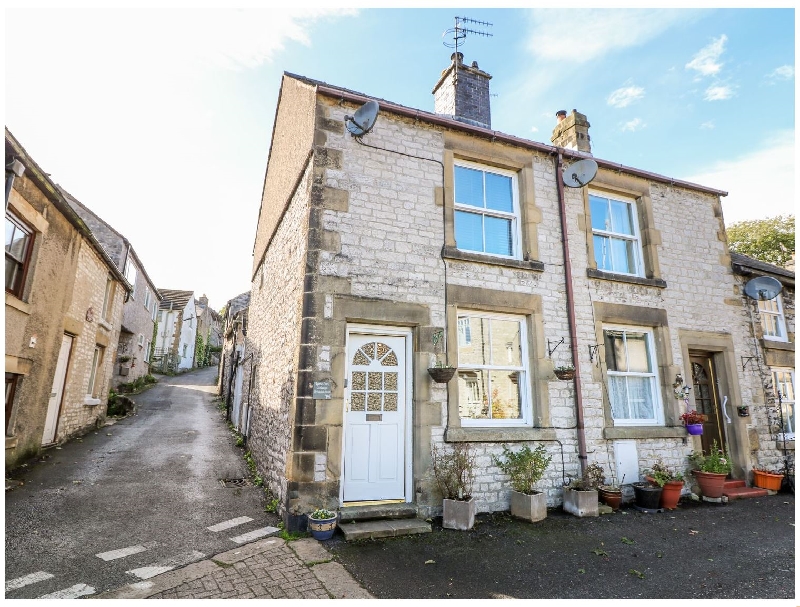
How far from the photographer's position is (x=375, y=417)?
6.27 m

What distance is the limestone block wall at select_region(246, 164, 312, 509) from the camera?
623cm

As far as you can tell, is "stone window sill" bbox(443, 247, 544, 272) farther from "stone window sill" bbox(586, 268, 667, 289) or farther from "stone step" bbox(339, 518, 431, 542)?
"stone step" bbox(339, 518, 431, 542)

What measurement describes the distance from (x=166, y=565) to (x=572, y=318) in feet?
21.4

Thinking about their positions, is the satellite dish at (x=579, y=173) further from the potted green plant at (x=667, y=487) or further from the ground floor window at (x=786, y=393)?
the ground floor window at (x=786, y=393)

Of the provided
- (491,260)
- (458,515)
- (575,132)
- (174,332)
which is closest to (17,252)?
(491,260)

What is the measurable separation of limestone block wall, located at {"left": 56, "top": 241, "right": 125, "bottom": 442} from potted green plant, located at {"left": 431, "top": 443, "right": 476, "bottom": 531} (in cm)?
872

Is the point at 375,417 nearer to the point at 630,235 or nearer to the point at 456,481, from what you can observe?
the point at 456,481

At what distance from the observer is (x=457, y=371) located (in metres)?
6.75

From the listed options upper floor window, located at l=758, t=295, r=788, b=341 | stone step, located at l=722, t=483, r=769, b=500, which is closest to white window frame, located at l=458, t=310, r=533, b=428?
stone step, located at l=722, t=483, r=769, b=500

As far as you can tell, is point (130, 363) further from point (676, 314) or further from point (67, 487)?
point (676, 314)

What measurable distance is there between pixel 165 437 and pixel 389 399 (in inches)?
317

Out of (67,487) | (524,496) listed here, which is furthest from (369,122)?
(67,487)

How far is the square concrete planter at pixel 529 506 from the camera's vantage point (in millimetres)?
6051

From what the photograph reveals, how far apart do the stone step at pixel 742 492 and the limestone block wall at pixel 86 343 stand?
534 inches
